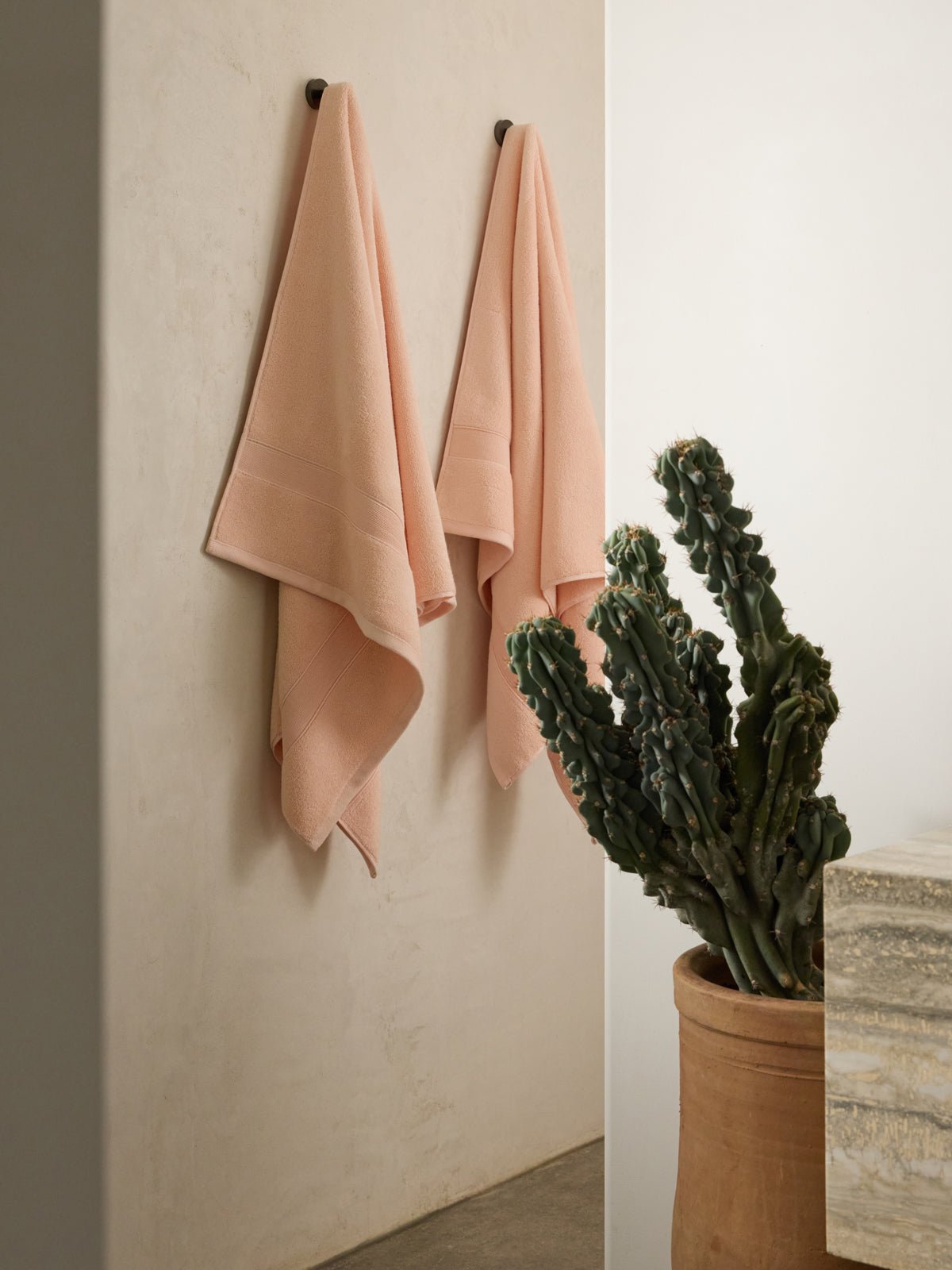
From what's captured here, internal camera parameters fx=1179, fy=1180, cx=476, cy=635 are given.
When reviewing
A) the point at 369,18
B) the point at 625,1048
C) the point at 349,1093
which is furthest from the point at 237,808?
the point at 369,18

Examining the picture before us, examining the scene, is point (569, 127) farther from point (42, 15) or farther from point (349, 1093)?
point (349, 1093)

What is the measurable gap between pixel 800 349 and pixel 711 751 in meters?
0.43

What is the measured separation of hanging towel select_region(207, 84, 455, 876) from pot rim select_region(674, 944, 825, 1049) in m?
0.78

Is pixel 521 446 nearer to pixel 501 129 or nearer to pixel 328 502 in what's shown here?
pixel 328 502

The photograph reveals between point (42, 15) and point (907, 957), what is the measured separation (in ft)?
4.53

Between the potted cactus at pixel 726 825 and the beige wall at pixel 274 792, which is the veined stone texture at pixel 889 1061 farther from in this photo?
the beige wall at pixel 274 792

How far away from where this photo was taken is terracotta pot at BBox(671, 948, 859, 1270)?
2.39 ft

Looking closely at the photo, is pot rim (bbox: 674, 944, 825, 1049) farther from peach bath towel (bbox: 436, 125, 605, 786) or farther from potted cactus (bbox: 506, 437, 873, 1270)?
peach bath towel (bbox: 436, 125, 605, 786)

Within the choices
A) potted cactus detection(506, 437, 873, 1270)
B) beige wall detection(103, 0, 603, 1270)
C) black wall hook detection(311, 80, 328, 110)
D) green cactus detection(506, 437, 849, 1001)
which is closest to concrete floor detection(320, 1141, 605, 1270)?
beige wall detection(103, 0, 603, 1270)

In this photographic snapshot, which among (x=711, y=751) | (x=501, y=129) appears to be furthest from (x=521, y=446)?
(x=711, y=751)

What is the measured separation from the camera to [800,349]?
1.01m

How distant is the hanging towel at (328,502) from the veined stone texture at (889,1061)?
35.0 inches

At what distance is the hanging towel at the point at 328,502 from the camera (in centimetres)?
150

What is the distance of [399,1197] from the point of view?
1713 mm
